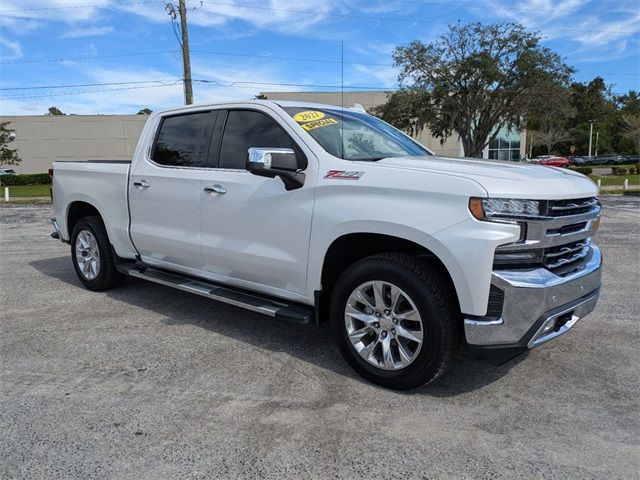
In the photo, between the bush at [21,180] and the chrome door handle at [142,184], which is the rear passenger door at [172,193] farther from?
the bush at [21,180]

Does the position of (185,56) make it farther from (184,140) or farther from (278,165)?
(278,165)

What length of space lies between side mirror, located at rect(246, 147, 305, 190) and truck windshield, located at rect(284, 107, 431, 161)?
30 cm

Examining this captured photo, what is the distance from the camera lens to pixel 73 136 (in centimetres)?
5109

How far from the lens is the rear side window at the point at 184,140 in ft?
15.8

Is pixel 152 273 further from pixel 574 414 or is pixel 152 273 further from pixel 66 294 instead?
pixel 574 414

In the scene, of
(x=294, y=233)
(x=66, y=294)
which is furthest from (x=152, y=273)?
(x=294, y=233)

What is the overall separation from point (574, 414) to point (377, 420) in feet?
4.08

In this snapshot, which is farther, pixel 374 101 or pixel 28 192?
pixel 374 101

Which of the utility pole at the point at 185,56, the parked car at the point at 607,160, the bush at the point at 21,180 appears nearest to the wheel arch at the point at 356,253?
the utility pole at the point at 185,56

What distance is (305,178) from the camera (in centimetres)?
389

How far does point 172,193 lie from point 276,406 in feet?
7.78

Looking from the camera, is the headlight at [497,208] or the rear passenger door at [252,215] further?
the rear passenger door at [252,215]

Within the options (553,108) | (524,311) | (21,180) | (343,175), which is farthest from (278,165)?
(21,180)

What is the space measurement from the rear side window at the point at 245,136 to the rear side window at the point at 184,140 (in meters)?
0.25
